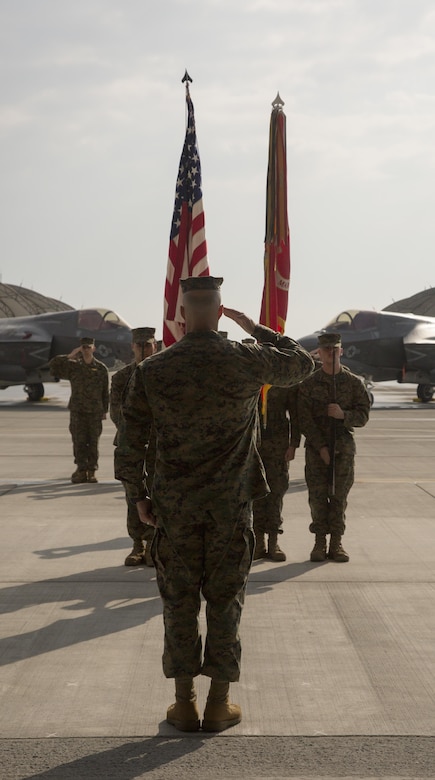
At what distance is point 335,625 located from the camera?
5.86 m

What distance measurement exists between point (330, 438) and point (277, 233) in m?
3.53

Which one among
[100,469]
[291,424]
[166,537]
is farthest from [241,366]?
[100,469]

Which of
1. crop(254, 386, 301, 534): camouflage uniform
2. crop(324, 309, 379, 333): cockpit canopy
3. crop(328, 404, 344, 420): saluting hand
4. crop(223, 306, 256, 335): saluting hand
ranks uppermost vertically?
crop(324, 309, 379, 333): cockpit canopy

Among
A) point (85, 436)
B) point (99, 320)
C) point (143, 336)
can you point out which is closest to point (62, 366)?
point (85, 436)

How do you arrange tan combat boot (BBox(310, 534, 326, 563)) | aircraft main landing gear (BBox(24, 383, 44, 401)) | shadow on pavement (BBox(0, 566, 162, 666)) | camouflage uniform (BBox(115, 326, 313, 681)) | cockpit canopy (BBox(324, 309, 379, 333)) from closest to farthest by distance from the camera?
1. camouflage uniform (BBox(115, 326, 313, 681))
2. shadow on pavement (BBox(0, 566, 162, 666))
3. tan combat boot (BBox(310, 534, 326, 563))
4. cockpit canopy (BBox(324, 309, 379, 333))
5. aircraft main landing gear (BBox(24, 383, 44, 401))

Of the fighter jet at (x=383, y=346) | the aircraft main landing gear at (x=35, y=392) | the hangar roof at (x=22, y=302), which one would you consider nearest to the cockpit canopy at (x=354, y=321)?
the fighter jet at (x=383, y=346)

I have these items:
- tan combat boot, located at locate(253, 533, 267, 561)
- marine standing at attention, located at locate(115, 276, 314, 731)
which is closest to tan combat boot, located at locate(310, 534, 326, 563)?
tan combat boot, located at locate(253, 533, 267, 561)

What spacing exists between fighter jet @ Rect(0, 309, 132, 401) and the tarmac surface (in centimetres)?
1957

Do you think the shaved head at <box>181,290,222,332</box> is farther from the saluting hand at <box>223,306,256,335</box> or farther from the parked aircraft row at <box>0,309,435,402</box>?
the parked aircraft row at <box>0,309,435,402</box>

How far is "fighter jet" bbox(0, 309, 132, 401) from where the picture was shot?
96.5ft

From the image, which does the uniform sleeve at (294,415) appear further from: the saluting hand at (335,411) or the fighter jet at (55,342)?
the fighter jet at (55,342)

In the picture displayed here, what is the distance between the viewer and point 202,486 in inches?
167

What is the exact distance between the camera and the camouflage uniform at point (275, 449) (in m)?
7.91

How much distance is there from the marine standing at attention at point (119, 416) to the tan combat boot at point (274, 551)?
1.02m
